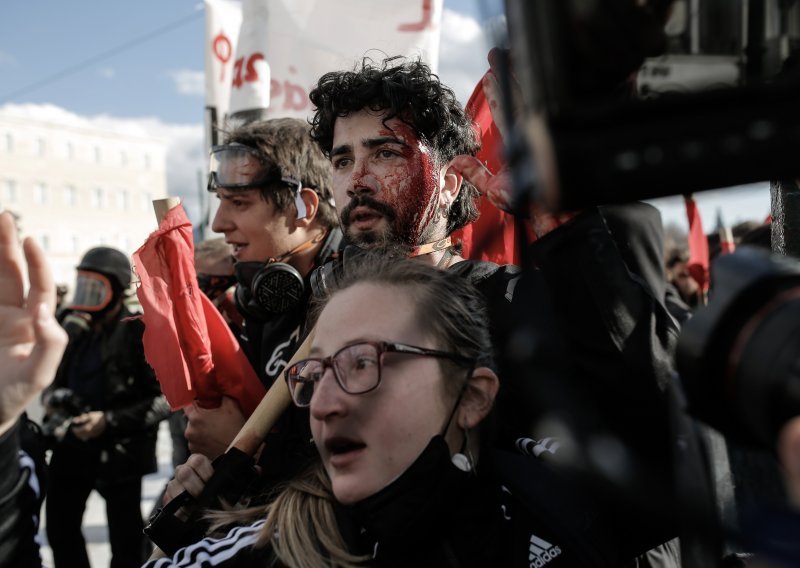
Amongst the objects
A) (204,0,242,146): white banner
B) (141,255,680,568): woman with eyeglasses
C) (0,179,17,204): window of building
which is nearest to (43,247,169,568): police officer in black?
(204,0,242,146): white banner

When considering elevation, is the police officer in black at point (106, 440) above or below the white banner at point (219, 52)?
below

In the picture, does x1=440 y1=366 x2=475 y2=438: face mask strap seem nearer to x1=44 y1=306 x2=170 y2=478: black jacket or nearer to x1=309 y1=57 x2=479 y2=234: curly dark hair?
x1=309 y1=57 x2=479 y2=234: curly dark hair

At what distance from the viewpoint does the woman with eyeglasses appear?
1.34 metres

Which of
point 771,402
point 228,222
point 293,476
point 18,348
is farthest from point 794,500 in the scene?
point 228,222

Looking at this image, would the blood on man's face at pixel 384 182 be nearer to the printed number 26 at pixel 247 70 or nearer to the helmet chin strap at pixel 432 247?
the helmet chin strap at pixel 432 247

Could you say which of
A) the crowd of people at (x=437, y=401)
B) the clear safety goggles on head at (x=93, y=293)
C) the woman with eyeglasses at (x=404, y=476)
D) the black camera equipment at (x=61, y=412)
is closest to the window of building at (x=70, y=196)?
the clear safety goggles on head at (x=93, y=293)

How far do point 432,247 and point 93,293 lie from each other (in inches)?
124

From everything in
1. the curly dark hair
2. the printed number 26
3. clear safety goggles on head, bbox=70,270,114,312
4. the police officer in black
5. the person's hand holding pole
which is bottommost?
the police officer in black

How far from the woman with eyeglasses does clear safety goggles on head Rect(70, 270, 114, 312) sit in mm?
3430

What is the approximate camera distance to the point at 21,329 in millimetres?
1376

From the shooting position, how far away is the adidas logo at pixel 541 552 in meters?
1.35

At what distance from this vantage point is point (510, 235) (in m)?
2.29

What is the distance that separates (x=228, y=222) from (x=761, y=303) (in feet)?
7.92

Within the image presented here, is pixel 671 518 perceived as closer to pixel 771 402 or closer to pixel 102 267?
pixel 771 402
